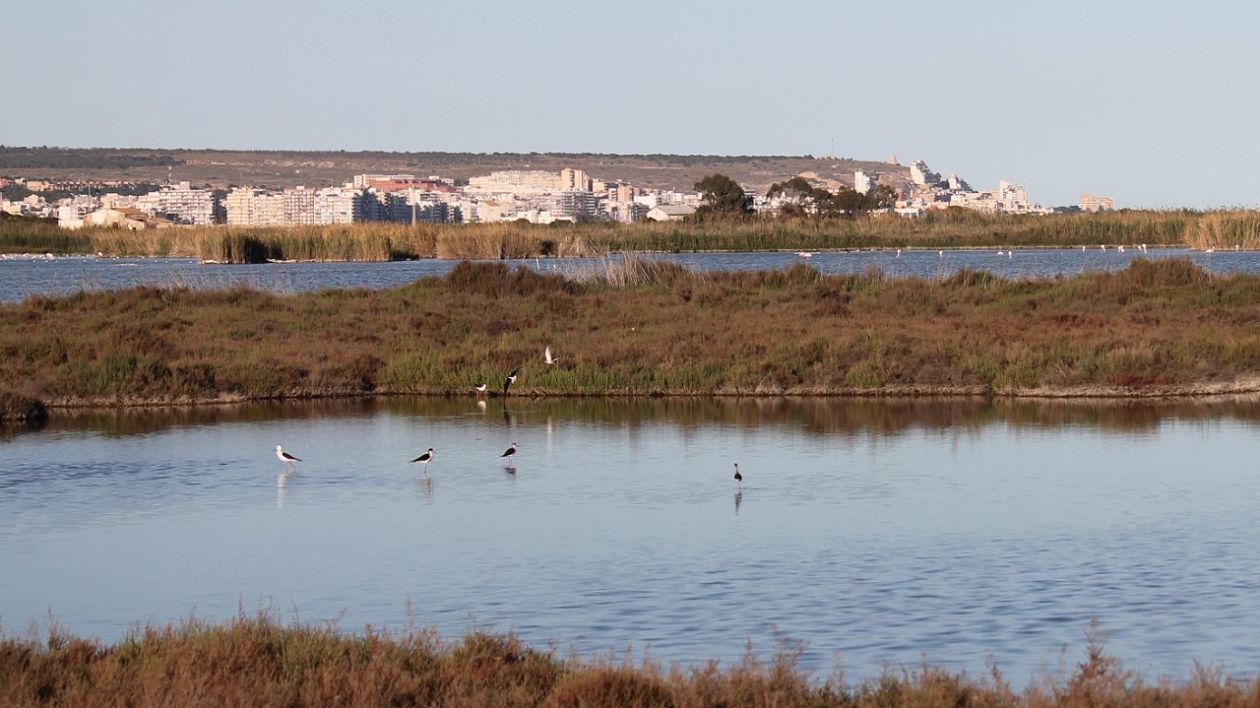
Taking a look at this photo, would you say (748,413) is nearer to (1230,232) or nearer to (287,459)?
(287,459)

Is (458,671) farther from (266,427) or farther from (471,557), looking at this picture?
(266,427)

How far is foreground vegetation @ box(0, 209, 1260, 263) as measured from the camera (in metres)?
81.6

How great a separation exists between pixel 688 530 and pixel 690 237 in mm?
74462

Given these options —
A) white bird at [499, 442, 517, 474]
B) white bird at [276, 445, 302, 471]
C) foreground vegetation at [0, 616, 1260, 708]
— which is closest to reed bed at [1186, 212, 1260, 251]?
white bird at [499, 442, 517, 474]

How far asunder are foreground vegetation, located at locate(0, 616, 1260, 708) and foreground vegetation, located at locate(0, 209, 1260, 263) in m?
66.7

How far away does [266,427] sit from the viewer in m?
24.1

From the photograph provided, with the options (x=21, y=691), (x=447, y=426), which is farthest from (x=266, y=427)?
(x=21, y=691)

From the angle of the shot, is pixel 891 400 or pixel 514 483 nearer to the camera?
pixel 514 483

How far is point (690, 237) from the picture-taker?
90062 millimetres

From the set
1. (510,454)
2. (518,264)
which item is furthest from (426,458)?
(518,264)

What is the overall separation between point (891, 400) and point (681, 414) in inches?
139

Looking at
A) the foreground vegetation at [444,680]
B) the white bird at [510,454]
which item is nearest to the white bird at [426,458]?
the white bird at [510,454]

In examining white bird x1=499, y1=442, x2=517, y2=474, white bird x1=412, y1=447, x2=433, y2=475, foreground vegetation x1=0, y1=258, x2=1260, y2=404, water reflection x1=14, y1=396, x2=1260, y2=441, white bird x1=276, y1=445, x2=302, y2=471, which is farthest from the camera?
foreground vegetation x1=0, y1=258, x2=1260, y2=404

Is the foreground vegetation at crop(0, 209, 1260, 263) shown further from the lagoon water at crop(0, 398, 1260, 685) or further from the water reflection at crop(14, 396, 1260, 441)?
→ the lagoon water at crop(0, 398, 1260, 685)
